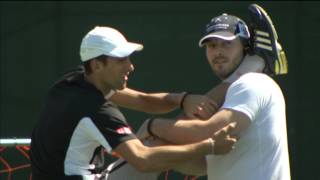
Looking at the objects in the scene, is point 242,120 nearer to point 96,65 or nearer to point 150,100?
point 96,65

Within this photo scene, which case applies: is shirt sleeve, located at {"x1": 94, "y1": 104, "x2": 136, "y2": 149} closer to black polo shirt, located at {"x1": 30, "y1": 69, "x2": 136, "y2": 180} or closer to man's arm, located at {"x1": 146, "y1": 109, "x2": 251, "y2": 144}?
black polo shirt, located at {"x1": 30, "y1": 69, "x2": 136, "y2": 180}

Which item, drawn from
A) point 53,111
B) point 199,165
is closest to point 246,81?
point 199,165

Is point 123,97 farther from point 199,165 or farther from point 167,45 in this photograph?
point 167,45

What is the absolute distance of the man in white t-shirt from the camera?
420 cm

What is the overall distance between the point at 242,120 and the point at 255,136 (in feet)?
0.41

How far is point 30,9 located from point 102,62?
5751mm

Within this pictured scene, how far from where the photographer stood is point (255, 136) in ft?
14.0

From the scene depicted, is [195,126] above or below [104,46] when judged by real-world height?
below

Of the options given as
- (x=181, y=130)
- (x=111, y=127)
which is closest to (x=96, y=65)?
(x=111, y=127)

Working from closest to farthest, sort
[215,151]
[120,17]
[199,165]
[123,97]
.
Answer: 1. [215,151]
2. [199,165]
3. [123,97]
4. [120,17]

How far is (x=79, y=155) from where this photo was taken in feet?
13.9

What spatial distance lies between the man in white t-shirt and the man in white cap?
82mm

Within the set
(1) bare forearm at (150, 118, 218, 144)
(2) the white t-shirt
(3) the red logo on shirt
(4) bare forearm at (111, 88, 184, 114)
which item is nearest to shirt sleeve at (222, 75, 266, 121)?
(2) the white t-shirt

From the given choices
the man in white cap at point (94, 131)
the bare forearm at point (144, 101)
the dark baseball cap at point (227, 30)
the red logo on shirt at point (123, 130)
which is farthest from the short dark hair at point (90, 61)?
the bare forearm at point (144, 101)
